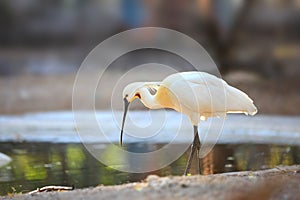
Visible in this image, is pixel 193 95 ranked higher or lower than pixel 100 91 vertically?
lower

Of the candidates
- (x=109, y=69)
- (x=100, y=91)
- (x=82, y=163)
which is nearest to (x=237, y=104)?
(x=82, y=163)

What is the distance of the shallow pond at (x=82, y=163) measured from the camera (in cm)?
891

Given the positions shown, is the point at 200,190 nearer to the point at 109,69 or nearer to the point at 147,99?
the point at 147,99

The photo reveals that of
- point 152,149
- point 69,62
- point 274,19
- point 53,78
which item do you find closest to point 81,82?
point 53,78

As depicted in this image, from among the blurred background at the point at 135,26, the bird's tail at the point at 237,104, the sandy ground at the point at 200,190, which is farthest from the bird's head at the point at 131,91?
the blurred background at the point at 135,26

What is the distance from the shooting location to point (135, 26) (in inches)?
910

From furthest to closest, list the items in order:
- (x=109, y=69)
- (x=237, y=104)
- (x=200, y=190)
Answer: (x=109, y=69), (x=237, y=104), (x=200, y=190)

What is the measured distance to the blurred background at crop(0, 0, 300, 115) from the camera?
19.0 metres

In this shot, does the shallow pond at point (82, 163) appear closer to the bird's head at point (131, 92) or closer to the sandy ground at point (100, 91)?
the bird's head at point (131, 92)

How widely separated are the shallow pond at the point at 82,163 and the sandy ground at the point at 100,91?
3767 mm

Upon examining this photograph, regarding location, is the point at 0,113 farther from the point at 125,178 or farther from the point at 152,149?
the point at 125,178

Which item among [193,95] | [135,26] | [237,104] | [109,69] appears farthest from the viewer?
[135,26]

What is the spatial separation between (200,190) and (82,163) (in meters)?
4.43

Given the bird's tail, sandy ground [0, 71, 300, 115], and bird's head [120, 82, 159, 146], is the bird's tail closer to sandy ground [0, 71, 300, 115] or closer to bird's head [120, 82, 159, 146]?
bird's head [120, 82, 159, 146]
